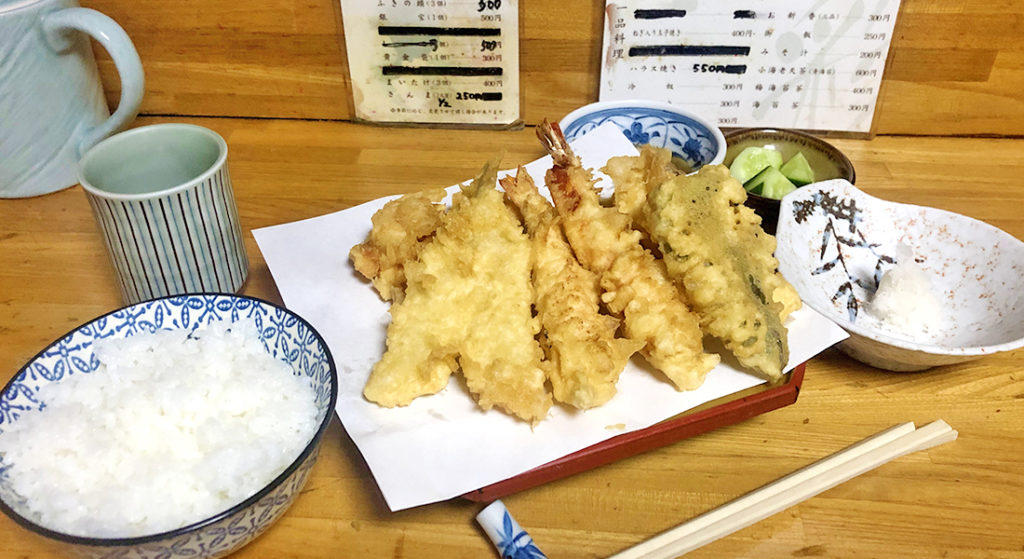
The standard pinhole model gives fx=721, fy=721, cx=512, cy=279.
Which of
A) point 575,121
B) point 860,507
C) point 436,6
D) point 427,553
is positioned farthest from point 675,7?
point 427,553

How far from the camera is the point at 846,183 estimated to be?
169 centimetres

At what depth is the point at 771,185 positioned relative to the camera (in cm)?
176

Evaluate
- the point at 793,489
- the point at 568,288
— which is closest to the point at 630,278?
the point at 568,288

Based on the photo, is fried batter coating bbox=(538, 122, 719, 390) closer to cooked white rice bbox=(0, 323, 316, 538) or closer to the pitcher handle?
cooked white rice bbox=(0, 323, 316, 538)

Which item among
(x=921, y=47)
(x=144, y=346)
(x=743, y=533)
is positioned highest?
(x=921, y=47)

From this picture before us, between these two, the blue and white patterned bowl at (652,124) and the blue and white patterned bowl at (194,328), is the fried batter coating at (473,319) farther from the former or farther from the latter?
the blue and white patterned bowl at (652,124)

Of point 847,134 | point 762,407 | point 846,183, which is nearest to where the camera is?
point 762,407

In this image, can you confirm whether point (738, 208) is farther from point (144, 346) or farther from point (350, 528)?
point (144, 346)

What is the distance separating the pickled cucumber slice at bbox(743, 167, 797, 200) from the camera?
1754mm

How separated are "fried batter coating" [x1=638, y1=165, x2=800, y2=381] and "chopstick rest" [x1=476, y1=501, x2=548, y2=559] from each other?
482mm

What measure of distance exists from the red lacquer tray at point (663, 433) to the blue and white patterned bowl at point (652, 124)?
2.55 feet

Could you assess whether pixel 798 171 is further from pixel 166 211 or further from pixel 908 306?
pixel 166 211

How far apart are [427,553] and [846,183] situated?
1256 millimetres

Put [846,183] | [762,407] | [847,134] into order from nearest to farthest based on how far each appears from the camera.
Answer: [762,407]
[846,183]
[847,134]
